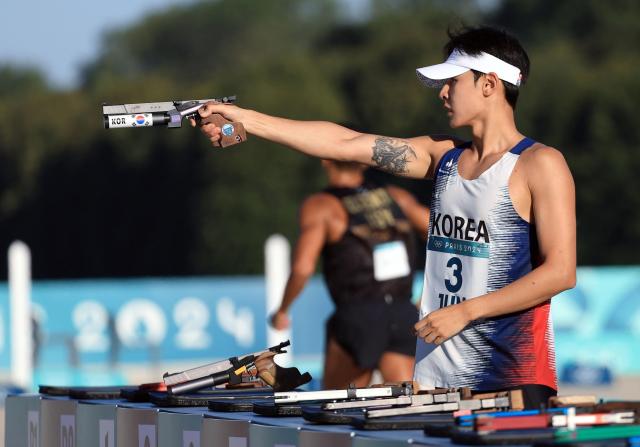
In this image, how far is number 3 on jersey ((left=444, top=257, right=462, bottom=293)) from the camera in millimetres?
5383

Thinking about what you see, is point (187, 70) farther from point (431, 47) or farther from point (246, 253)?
point (246, 253)

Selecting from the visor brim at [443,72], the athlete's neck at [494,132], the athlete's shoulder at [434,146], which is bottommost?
the athlete's neck at [494,132]

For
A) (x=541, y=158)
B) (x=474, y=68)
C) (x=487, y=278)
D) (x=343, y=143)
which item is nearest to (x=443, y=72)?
(x=474, y=68)

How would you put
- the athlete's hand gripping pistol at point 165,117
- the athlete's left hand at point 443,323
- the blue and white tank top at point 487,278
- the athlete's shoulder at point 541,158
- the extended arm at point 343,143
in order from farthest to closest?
the extended arm at point 343,143
the athlete's hand gripping pistol at point 165,117
the blue and white tank top at point 487,278
the athlete's shoulder at point 541,158
the athlete's left hand at point 443,323

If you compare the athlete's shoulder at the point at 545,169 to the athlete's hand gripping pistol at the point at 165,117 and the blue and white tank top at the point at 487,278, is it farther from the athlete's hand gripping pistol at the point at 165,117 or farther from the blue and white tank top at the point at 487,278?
the athlete's hand gripping pistol at the point at 165,117

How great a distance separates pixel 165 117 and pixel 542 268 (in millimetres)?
1423

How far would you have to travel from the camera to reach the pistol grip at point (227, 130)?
558 centimetres

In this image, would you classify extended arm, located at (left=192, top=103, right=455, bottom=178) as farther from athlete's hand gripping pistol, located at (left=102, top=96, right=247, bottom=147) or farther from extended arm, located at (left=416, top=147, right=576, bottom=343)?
extended arm, located at (left=416, top=147, right=576, bottom=343)

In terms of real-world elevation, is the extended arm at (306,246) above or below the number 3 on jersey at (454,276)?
above

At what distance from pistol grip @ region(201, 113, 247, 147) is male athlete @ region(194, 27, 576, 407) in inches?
1.1

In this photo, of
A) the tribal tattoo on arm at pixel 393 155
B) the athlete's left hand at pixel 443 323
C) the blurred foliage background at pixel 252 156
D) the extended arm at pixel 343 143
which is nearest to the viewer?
the athlete's left hand at pixel 443 323

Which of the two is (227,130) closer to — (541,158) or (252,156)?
(541,158)

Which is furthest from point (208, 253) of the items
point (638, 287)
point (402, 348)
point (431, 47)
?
point (402, 348)

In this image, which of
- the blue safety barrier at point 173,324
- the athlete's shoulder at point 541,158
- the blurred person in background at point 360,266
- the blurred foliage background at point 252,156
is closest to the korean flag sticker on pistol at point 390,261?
the blurred person in background at point 360,266
